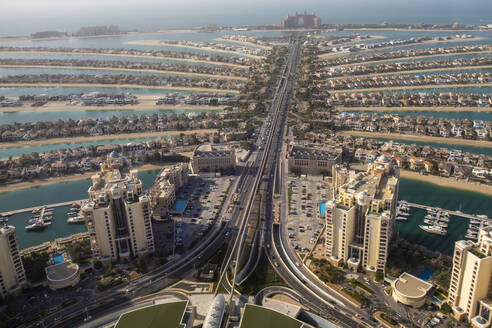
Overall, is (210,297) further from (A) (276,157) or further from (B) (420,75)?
(B) (420,75)

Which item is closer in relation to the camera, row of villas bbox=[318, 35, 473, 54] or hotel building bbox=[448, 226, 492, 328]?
hotel building bbox=[448, 226, 492, 328]


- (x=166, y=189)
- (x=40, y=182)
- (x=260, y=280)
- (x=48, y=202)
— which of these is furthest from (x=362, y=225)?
(x=40, y=182)

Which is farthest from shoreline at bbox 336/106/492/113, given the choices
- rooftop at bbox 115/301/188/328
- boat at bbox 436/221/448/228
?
rooftop at bbox 115/301/188/328

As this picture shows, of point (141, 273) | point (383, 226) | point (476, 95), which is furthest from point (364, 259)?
point (476, 95)

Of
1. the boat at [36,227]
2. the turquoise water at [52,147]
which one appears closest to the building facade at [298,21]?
the turquoise water at [52,147]

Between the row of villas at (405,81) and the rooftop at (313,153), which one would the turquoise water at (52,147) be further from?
the row of villas at (405,81)

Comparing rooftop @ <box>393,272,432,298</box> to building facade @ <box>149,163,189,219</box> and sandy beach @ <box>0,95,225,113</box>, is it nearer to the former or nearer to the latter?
building facade @ <box>149,163,189,219</box>
